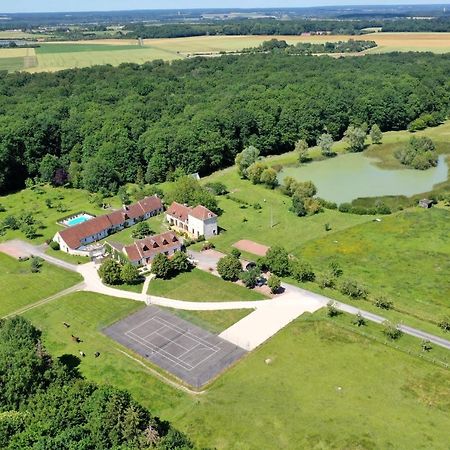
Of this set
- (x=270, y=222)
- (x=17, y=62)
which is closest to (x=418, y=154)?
(x=270, y=222)

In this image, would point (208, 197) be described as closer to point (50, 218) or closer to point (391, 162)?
point (50, 218)

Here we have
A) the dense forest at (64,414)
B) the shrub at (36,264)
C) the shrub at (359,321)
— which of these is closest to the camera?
the dense forest at (64,414)

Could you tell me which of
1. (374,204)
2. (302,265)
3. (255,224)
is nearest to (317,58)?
(374,204)

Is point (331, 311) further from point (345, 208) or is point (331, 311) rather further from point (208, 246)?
point (345, 208)

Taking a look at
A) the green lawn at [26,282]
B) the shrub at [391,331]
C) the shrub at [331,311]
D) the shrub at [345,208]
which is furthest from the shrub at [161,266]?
the shrub at [345,208]

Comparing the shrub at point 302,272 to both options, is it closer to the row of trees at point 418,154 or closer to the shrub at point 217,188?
the shrub at point 217,188

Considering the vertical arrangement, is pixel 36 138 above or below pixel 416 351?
above

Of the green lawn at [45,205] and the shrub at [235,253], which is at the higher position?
the shrub at [235,253]
